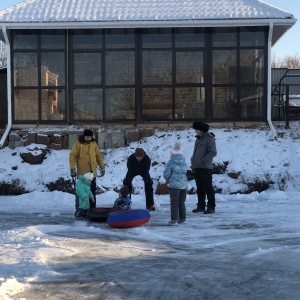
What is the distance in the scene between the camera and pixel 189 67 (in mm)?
19469

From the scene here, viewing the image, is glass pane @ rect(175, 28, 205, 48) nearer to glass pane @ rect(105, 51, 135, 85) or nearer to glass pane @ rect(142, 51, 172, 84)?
glass pane @ rect(142, 51, 172, 84)

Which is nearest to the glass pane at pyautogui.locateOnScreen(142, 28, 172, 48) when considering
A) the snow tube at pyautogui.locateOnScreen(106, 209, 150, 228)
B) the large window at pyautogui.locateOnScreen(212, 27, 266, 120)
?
the large window at pyautogui.locateOnScreen(212, 27, 266, 120)

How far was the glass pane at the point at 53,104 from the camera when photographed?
19.6 m

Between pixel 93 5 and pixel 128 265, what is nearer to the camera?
pixel 128 265

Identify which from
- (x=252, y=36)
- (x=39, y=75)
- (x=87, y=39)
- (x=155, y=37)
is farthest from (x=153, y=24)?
(x=39, y=75)

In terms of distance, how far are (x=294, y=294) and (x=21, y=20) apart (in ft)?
52.6

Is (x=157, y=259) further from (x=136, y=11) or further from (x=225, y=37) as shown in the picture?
(x=136, y=11)

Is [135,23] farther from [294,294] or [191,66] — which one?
[294,294]

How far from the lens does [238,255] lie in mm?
7227

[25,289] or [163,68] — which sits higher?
[163,68]

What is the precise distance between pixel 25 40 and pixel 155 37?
175 inches

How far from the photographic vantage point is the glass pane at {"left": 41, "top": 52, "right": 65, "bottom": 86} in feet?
64.2

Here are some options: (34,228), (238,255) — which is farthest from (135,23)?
(238,255)

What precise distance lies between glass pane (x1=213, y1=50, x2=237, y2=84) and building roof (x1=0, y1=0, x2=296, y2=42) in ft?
3.52
